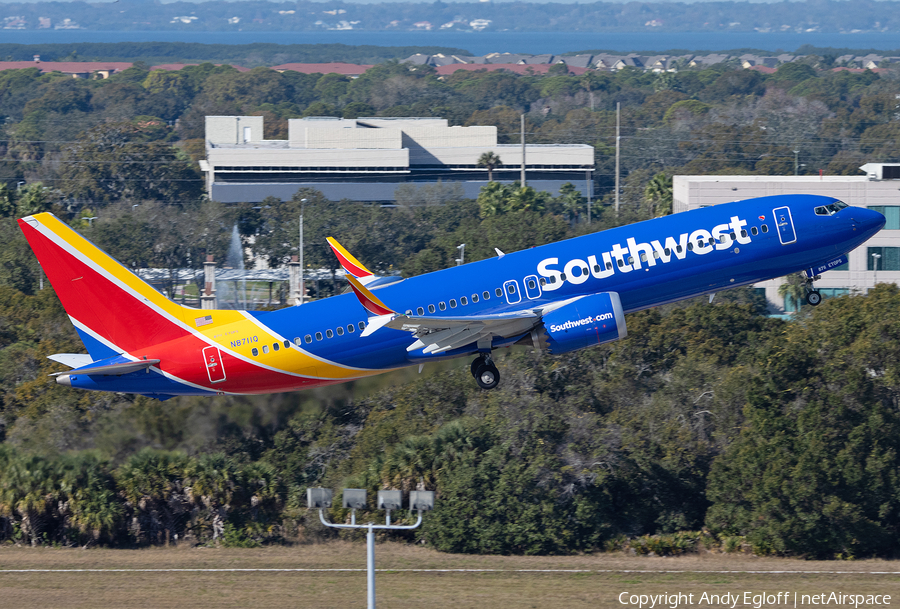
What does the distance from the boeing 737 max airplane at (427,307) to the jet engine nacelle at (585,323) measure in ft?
0.16

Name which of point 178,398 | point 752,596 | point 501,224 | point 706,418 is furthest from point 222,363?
point 501,224

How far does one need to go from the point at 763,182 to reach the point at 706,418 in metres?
57.6

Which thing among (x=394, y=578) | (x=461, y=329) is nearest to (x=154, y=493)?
(x=394, y=578)

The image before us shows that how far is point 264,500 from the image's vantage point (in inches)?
2099

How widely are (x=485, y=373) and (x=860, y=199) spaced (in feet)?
249

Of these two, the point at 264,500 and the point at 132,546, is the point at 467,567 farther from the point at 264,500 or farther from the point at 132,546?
the point at 132,546

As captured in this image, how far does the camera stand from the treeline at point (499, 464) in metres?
51.2

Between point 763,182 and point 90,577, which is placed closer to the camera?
point 90,577

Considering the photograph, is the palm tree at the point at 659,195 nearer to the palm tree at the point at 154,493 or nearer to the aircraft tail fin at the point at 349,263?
the palm tree at the point at 154,493

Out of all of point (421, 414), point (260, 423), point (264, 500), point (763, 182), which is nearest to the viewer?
point (260, 423)

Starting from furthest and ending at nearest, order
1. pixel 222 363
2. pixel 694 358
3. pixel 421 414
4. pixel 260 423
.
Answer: pixel 694 358 → pixel 421 414 → pixel 260 423 → pixel 222 363

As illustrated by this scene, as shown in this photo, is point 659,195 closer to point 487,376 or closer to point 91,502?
point 487,376

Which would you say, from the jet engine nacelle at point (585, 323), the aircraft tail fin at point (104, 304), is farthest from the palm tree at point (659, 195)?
the aircraft tail fin at point (104, 304)

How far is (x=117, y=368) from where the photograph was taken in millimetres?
42125
